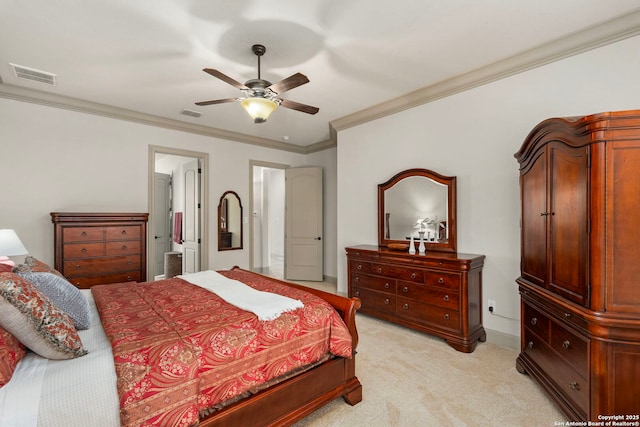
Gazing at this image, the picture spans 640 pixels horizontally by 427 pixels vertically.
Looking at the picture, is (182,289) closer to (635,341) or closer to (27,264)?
(27,264)

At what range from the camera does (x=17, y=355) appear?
4.08 ft

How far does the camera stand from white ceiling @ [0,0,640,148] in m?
2.22

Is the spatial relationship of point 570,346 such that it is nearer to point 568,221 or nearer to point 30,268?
point 568,221

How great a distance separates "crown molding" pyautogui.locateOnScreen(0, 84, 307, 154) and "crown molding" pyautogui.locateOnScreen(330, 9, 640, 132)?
258 centimetres

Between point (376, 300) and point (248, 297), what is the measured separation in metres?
1.97

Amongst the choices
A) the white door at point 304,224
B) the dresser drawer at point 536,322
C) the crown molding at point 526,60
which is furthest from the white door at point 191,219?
the dresser drawer at point 536,322

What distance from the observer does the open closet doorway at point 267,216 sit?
6398mm

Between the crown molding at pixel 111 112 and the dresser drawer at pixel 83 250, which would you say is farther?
the crown molding at pixel 111 112

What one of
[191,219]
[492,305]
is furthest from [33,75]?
[492,305]

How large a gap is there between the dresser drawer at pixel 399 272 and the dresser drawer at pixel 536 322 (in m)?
0.97

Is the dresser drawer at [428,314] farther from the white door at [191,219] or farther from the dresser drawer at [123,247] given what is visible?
the white door at [191,219]

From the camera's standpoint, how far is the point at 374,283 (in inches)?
144

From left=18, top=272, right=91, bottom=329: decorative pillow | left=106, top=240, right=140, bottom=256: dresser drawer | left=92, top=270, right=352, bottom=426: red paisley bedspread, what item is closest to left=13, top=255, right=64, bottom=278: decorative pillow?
left=18, top=272, right=91, bottom=329: decorative pillow

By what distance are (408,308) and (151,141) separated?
4366 mm
